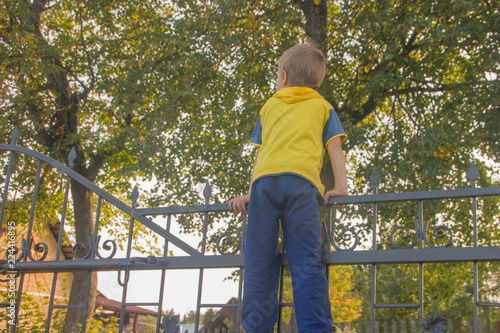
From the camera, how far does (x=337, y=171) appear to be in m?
2.49

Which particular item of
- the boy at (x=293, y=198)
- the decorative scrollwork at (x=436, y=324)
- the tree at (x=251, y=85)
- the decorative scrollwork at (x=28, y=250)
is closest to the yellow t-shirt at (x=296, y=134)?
the boy at (x=293, y=198)

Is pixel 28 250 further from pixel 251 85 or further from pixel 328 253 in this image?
pixel 251 85

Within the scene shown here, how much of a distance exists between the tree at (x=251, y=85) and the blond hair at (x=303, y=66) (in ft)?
17.0

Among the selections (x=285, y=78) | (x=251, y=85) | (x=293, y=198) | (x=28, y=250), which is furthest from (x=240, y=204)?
(x=251, y=85)

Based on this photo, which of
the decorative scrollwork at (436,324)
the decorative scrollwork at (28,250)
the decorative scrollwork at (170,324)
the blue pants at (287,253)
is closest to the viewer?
the blue pants at (287,253)

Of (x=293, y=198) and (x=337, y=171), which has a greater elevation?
(x=337, y=171)

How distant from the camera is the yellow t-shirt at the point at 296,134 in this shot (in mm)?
2391

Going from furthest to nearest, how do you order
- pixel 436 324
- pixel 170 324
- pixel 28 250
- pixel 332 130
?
pixel 28 250
pixel 170 324
pixel 332 130
pixel 436 324

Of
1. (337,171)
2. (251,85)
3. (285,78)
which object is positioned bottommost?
(337,171)

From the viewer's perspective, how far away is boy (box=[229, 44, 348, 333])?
2.21 metres

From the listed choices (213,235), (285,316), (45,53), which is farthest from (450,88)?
(285,316)

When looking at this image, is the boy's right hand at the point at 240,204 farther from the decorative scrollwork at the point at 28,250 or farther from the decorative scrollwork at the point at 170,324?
the decorative scrollwork at the point at 28,250

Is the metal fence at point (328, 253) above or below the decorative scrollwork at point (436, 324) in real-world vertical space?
above

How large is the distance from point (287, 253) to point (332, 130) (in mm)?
737
